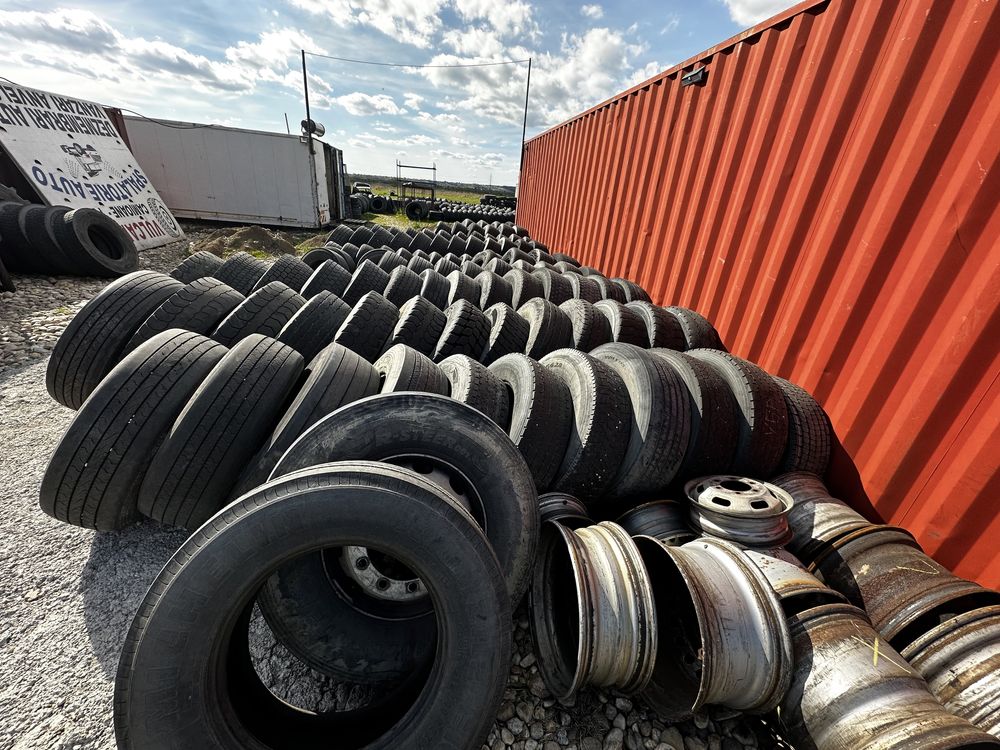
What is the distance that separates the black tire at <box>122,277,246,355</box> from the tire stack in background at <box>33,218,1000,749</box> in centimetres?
8

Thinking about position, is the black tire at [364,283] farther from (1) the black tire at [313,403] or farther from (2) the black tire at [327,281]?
(1) the black tire at [313,403]

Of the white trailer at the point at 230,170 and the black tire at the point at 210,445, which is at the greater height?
the white trailer at the point at 230,170

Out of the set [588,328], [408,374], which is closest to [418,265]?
[588,328]

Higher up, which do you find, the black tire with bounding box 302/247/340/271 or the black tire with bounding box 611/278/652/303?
the black tire with bounding box 611/278/652/303

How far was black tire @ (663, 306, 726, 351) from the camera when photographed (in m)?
4.17

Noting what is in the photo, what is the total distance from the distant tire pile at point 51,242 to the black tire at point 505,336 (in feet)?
28.7

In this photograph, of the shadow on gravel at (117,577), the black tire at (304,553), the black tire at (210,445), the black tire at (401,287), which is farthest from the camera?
the black tire at (401,287)

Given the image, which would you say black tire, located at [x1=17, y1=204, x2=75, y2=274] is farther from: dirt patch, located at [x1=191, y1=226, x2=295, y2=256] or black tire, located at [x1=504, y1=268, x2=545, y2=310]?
black tire, located at [x1=504, y1=268, x2=545, y2=310]

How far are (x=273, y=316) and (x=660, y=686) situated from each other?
4131 millimetres

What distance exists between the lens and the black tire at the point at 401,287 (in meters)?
5.26

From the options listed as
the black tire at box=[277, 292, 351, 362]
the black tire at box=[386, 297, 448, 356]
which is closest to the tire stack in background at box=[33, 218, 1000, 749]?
the black tire at box=[277, 292, 351, 362]

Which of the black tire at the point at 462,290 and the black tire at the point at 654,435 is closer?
the black tire at the point at 654,435

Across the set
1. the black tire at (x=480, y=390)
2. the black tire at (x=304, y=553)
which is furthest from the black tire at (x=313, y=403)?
the black tire at (x=304, y=553)

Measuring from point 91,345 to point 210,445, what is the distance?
7.63 ft
